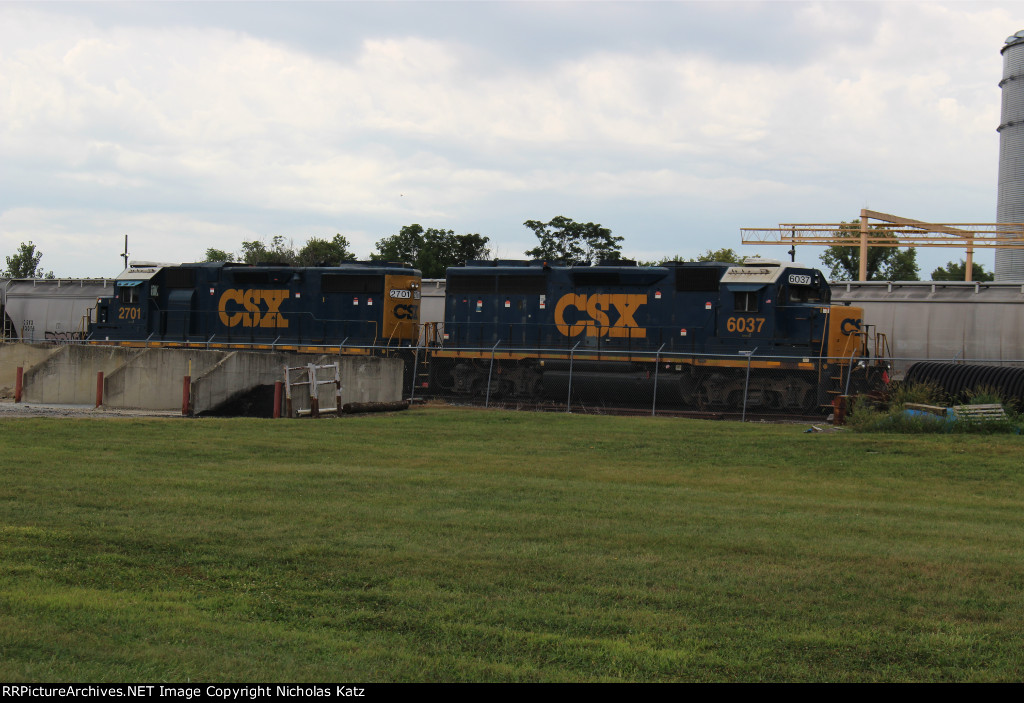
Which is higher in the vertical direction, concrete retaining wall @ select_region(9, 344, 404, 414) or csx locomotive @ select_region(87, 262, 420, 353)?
csx locomotive @ select_region(87, 262, 420, 353)

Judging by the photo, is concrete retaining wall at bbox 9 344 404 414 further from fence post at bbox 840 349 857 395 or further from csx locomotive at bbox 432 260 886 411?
fence post at bbox 840 349 857 395

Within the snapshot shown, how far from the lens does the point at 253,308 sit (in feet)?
105

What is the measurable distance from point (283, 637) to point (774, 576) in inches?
150

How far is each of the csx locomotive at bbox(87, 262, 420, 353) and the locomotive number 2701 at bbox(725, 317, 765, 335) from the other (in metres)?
10.6

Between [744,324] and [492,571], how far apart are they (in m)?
20.4

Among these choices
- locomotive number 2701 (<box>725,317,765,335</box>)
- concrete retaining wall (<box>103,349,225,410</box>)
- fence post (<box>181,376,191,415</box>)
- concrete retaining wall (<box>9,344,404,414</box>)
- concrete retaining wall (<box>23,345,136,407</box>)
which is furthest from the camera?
concrete retaining wall (<box>23,345,136,407</box>)

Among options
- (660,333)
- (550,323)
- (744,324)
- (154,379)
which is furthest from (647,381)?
(154,379)

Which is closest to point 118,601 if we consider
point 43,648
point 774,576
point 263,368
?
point 43,648

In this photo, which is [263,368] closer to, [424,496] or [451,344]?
[451,344]

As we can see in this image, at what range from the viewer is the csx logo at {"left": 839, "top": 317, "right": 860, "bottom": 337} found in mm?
25328

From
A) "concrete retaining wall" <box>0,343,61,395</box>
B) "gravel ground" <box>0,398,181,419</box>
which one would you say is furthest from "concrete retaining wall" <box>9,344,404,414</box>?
"concrete retaining wall" <box>0,343,61,395</box>

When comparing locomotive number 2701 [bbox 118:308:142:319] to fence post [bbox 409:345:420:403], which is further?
locomotive number 2701 [bbox 118:308:142:319]

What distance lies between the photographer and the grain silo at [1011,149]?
219 feet

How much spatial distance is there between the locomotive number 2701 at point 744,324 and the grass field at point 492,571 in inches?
476
